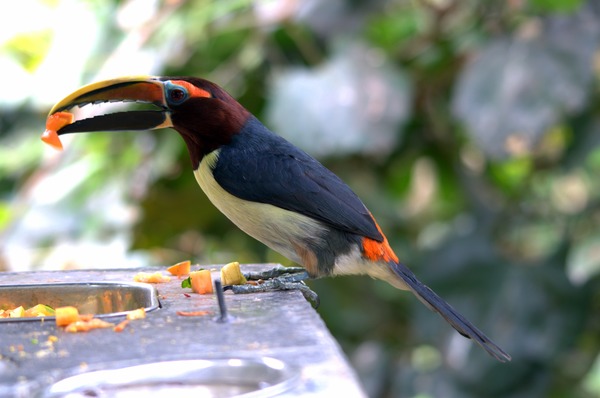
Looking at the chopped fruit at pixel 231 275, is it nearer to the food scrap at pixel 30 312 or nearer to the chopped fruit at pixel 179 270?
the chopped fruit at pixel 179 270

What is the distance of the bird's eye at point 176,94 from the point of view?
2.44 metres

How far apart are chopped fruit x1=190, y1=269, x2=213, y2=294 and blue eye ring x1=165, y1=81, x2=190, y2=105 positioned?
1.89ft

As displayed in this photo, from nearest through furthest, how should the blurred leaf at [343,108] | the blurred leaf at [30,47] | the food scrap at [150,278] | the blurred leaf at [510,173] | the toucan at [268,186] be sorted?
the food scrap at [150,278] → the toucan at [268,186] → the blurred leaf at [343,108] → the blurred leaf at [510,173] → the blurred leaf at [30,47]

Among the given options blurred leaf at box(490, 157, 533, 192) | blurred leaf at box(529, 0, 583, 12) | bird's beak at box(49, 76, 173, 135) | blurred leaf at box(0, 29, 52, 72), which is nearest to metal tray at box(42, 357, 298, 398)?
bird's beak at box(49, 76, 173, 135)

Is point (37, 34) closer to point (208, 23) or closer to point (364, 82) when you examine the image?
point (208, 23)

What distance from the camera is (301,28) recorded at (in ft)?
12.9

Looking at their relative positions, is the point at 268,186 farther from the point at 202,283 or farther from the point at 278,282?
the point at 202,283

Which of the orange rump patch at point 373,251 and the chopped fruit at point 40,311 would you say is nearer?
the chopped fruit at point 40,311

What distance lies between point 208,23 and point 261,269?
1.69 meters

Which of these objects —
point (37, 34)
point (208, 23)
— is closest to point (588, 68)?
point (208, 23)

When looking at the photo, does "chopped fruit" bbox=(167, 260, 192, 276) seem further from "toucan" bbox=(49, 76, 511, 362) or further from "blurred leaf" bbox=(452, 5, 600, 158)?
"blurred leaf" bbox=(452, 5, 600, 158)

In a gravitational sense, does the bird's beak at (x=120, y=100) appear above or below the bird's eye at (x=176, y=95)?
below

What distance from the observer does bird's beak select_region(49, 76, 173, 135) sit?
2246 mm

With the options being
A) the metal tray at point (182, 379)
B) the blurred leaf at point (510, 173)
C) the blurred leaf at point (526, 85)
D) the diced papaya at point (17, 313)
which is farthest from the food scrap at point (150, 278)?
the blurred leaf at point (510, 173)
